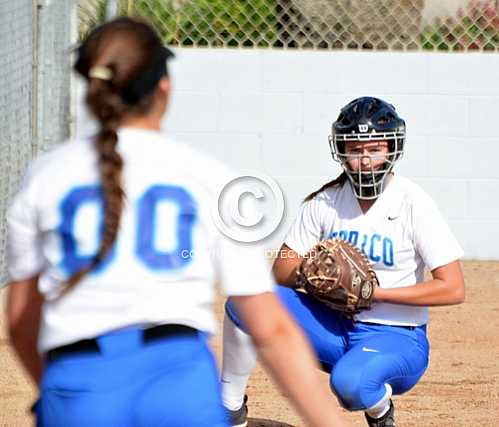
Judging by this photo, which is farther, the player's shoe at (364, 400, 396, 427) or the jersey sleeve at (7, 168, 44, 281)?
the player's shoe at (364, 400, 396, 427)

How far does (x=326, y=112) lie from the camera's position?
988 cm

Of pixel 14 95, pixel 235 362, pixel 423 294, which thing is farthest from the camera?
pixel 14 95

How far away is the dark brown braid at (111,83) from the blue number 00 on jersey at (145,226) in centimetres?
2

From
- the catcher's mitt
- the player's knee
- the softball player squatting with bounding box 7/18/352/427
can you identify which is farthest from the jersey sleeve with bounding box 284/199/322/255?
the softball player squatting with bounding box 7/18/352/427

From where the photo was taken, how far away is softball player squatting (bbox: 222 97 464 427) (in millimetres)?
4852

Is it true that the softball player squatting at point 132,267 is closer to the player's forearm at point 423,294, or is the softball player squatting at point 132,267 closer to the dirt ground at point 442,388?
the player's forearm at point 423,294

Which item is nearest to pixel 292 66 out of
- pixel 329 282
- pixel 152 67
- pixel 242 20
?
pixel 242 20

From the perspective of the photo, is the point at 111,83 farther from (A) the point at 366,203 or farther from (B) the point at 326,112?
(B) the point at 326,112

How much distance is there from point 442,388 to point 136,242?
4.11 m

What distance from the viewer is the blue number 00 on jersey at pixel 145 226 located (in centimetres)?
253

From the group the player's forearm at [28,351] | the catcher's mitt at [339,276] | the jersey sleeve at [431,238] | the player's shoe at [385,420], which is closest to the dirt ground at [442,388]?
the player's shoe at [385,420]

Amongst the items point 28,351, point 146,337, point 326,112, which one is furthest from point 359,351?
point 326,112

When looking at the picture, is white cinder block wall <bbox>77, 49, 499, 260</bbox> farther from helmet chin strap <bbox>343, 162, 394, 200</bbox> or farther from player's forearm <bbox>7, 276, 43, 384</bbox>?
player's forearm <bbox>7, 276, 43, 384</bbox>

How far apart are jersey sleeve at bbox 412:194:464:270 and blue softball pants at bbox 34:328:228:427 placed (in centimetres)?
246
